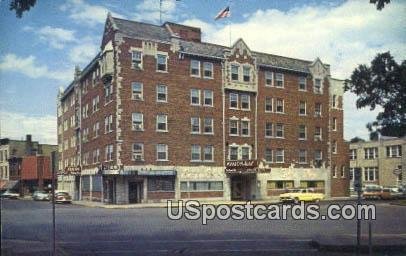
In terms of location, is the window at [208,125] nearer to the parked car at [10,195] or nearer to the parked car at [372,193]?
the parked car at [372,193]

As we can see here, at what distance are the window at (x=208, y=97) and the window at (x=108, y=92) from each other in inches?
340

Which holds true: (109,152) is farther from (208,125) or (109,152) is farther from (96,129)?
(208,125)

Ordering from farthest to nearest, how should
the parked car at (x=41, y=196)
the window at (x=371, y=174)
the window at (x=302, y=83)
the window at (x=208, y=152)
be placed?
the window at (x=371, y=174) < the parked car at (x=41, y=196) < the window at (x=208, y=152) < the window at (x=302, y=83)

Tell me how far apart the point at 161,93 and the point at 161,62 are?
2.78 m

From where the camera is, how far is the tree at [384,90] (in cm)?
2680

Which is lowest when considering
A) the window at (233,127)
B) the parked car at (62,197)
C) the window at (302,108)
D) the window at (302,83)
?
the parked car at (62,197)

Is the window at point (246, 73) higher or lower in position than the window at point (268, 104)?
higher

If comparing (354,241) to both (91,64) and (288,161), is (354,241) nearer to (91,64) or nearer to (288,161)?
(288,161)

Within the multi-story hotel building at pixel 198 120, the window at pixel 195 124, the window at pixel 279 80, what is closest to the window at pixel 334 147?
the multi-story hotel building at pixel 198 120


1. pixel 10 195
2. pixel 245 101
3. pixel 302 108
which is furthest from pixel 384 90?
pixel 10 195

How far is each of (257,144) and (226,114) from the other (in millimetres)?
4340

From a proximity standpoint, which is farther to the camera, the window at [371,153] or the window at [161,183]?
the window at [371,153]

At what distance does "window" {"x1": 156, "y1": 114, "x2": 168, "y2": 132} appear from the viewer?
42438mm

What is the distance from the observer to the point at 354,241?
14.4 meters
